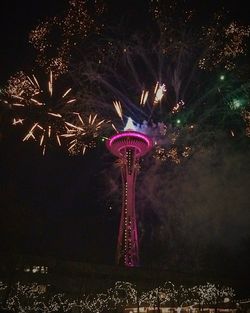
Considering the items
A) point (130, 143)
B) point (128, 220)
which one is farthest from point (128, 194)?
point (130, 143)

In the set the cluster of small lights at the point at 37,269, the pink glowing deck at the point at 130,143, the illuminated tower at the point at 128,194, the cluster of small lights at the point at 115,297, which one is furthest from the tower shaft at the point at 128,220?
the cluster of small lights at the point at 37,269

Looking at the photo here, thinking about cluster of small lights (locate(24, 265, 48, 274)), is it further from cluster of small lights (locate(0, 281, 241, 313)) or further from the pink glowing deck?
the pink glowing deck

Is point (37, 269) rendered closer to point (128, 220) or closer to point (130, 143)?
point (128, 220)

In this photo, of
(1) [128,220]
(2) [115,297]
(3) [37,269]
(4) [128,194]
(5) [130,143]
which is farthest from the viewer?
(5) [130,143]

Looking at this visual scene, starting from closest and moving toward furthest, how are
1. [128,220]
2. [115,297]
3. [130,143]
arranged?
[115,297], [128,220], [130,143]

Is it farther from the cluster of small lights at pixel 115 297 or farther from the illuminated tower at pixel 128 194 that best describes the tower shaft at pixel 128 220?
the cluster of small lights at pixel 115 297

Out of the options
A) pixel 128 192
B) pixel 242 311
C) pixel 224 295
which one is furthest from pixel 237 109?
pixel 128 192

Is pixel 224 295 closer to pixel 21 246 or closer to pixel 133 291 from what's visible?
pixel 133 291

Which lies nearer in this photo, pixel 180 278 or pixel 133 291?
pixel 133 291
